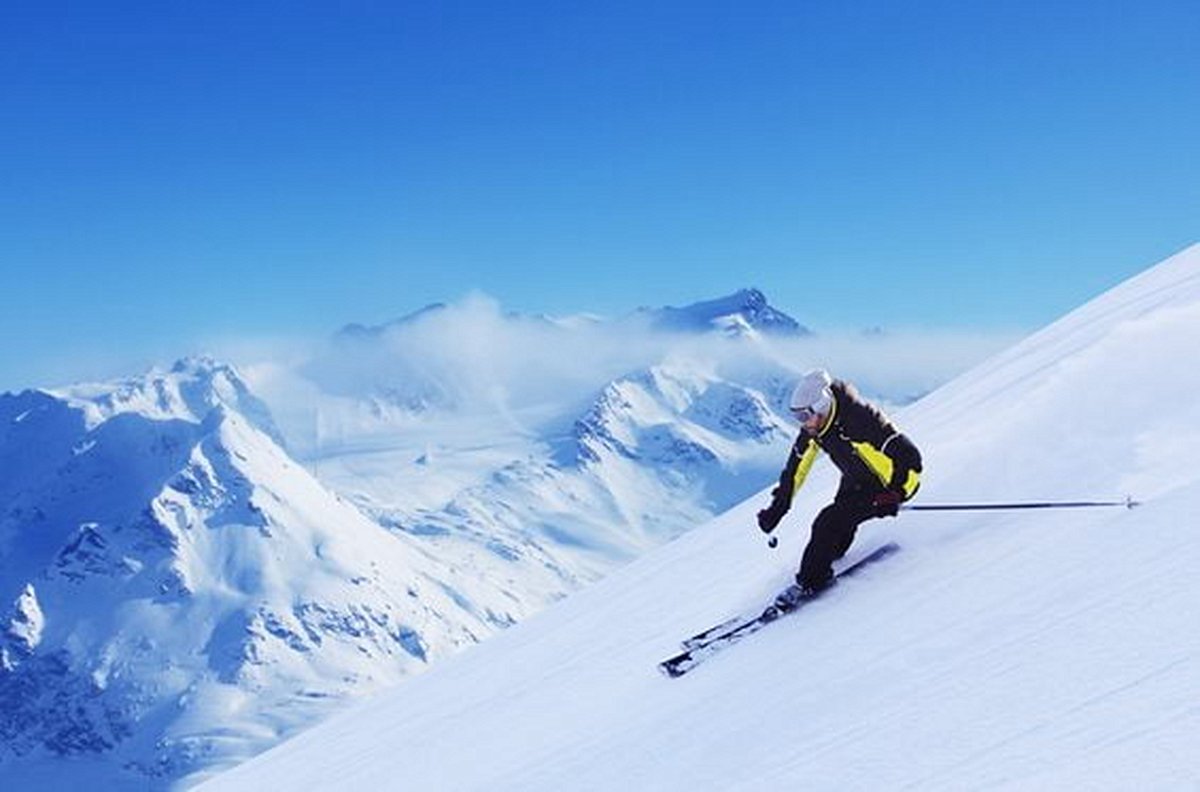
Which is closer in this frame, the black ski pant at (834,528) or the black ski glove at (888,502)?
the black ski glove at (888,502)

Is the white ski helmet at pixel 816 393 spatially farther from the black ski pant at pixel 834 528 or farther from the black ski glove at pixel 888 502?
the black ski glove at pixel 888 502

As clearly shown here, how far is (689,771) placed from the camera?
6.93 meters

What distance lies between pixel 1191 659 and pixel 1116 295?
16339mm

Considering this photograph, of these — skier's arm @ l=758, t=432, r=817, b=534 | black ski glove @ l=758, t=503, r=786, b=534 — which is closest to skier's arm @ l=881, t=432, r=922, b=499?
skier's arm @ l=758, t=432, r=817, b=534

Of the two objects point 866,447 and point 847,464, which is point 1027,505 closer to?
point 866,447

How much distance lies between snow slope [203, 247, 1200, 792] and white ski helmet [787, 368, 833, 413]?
1.25m

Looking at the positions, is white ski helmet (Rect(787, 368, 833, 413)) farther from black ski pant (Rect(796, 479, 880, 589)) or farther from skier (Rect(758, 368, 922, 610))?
black ski pant (Rect(796, 479, 880, 589))

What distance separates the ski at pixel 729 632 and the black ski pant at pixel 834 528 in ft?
0.47

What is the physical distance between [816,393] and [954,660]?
2.88 metres

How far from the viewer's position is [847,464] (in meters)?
8.92

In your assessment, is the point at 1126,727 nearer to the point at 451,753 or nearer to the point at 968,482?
the point at 968,482

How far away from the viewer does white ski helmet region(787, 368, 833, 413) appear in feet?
29.2

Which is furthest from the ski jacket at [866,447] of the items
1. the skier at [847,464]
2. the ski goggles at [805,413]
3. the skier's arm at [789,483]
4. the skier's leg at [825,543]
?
the skier's arm at [789,483]

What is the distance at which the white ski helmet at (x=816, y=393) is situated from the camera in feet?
29.2
